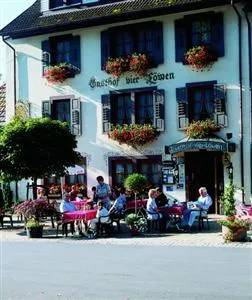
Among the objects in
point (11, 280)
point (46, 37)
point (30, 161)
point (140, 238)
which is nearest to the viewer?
point (11, 280)

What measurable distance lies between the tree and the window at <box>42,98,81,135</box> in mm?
5313

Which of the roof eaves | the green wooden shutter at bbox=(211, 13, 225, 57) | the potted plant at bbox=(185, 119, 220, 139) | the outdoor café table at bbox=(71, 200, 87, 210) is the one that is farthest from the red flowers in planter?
the outdoor café table at bbox=(71, 200, 87, 210)

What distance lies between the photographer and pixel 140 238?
15609 mm

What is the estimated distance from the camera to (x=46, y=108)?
82.5ft

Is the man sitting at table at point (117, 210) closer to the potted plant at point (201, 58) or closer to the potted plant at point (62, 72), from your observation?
the potted plant at point (201, 58)

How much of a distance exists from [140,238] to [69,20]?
11797 mm

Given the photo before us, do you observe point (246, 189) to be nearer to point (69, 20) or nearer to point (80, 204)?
point (80, 204)

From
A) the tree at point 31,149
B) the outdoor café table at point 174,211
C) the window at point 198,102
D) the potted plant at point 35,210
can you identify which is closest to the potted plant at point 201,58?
the window at point 198,102

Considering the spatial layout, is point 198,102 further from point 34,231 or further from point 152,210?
point 34,231

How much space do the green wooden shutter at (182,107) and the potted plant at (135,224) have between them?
6222 millimetres

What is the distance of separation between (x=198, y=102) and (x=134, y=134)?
8.81 feet

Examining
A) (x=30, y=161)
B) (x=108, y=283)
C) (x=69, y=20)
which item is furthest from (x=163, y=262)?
(x=69, y=20)

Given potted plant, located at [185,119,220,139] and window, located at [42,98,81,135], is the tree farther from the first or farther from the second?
window, located at [42,98,81,135]

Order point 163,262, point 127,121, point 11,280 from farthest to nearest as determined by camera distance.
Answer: point 127,121 → point 163,262 → point 11,280
